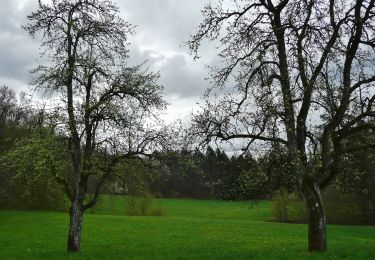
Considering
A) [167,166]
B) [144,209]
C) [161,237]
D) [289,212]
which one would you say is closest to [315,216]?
[167,166]

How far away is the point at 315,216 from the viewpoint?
14.8 m

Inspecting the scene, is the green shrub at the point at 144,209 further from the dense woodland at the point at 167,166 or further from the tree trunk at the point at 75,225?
the tree trunk at the point at 75,225

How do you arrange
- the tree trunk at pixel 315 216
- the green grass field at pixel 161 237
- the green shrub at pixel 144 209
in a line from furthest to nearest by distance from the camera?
the green shrub at pixel 144 209 → the green grass field at pixel 161 237 → the tree trunk at pixel 315 216

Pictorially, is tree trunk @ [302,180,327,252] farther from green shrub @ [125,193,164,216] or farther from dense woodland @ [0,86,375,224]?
green shrub @ [125,193,164,216]

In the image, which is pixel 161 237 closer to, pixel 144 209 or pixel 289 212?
pixel 289 212

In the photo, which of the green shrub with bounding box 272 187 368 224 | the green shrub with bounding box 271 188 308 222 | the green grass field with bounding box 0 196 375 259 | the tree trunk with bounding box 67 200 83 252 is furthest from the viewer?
the green shrub with bounding box 271 188 308 222

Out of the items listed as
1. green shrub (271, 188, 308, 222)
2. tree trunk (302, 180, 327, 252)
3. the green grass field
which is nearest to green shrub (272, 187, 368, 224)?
green shrub (271, 188, 308, 222)

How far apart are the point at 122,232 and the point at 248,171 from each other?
24.5m

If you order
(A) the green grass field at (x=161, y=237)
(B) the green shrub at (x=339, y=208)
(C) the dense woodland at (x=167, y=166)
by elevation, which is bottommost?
(A) the green grass field at (x=161, y=237)

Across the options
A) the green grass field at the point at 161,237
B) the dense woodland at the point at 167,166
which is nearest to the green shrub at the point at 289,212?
the green grass field at the point at 161,237

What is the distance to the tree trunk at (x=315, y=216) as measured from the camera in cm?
1475

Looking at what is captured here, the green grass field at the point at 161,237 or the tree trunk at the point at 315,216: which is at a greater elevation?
the tree trunk at the point at 315,216


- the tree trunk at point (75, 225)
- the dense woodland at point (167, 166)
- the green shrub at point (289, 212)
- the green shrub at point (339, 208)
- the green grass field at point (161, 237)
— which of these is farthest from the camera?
the green shrub at point (289, 212)

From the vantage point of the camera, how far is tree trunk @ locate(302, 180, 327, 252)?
14750mm
